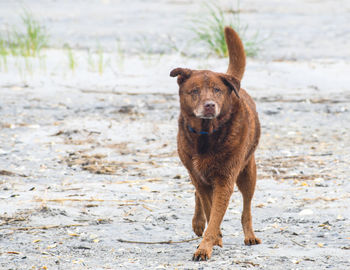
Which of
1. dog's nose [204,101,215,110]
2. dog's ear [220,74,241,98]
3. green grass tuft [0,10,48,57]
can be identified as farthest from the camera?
green grass tuft [0,10,48,57]

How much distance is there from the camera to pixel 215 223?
4746 mm

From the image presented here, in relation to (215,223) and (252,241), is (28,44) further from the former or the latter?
(215,223)

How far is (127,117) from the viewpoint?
31.6ft

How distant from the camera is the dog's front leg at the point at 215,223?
15.1 feet

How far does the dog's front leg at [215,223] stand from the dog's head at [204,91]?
20.8 inches

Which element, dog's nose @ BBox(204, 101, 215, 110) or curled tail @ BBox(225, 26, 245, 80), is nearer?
dog's nose @ BBox(204, 101, 215, 110)

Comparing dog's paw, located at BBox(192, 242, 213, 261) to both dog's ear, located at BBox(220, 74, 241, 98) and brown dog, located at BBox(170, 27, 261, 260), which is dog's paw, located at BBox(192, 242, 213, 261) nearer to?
brown dog, located at BBox(170, 27, 261, 260)

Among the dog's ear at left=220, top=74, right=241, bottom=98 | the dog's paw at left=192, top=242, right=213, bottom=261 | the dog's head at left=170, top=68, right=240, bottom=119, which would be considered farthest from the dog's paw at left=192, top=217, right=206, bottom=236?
the dog's ear at left=220, top=74, right=241, bottom=98

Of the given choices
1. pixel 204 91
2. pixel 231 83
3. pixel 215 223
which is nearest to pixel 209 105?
pixel 204 91

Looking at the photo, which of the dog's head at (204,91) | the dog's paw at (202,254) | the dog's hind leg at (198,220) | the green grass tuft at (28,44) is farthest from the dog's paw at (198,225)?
the green grass tuft at (28,44)

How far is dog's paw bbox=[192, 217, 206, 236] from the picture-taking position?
5.36 metres

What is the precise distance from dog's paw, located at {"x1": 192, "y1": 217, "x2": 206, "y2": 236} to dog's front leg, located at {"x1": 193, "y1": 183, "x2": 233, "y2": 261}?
456mm

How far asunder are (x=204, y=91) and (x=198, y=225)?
1.16 m

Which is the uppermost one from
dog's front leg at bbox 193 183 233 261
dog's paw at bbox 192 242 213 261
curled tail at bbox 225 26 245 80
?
curled tail at bbox 225 26 245 80
